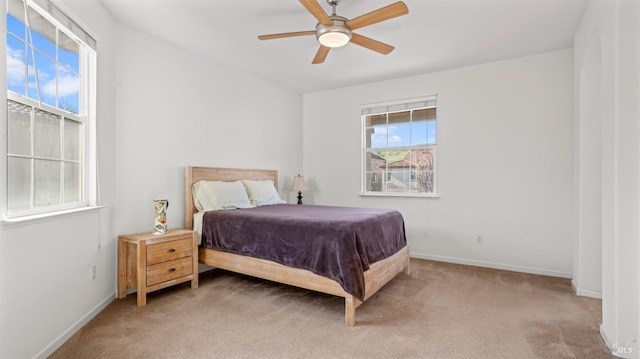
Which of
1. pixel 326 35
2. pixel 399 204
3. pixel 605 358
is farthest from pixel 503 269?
pixel 326 35

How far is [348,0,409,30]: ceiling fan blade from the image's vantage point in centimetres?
211

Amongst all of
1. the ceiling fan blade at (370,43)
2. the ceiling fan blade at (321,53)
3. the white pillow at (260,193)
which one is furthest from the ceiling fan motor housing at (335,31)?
the white pillow at (260,193)

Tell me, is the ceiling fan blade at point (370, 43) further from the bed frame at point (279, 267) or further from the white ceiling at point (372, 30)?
the bed frame at point (279, 267)

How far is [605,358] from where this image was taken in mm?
1912

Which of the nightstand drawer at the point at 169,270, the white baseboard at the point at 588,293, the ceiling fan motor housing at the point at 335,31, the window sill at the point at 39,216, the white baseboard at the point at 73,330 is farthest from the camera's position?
the white baseboard at the point at 588,293

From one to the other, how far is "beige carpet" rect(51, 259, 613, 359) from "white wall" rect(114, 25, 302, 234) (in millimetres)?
1029

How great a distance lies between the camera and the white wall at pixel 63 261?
165 centimetres

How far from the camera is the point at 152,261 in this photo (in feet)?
9.04

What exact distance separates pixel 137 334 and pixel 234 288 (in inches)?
41.6

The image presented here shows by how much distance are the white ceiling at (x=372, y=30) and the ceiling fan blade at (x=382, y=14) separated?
34cm

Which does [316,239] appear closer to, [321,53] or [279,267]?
[279,267]

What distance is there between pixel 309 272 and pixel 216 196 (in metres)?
1.56

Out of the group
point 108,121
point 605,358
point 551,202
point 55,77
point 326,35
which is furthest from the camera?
point 551,202

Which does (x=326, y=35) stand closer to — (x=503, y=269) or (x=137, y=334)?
(x=137, y=334)
